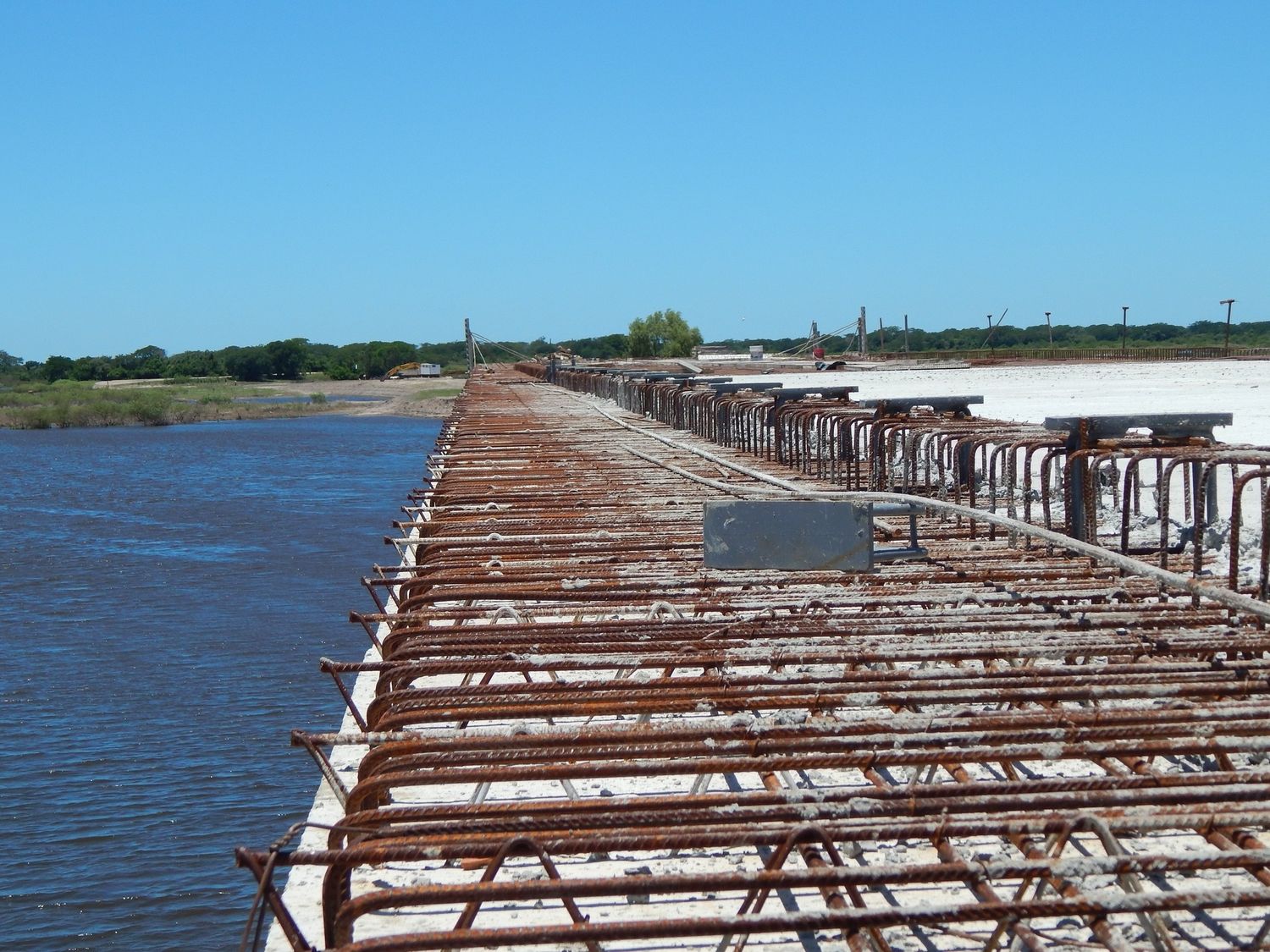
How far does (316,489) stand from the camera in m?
46.1

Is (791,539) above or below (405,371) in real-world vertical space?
above

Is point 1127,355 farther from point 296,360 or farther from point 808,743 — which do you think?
point 296,360

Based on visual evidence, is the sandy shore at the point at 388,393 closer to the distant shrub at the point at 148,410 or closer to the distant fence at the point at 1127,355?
the distant shrub at the point at 148,410

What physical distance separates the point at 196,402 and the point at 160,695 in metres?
92.4

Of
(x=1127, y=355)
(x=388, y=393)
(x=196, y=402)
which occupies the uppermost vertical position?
(x=1127, y=355)

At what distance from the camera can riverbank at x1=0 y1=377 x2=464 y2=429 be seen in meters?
92.4

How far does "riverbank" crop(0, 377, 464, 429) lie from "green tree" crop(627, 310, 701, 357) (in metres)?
17.4

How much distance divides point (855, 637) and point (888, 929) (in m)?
1.52

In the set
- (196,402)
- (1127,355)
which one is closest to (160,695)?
(1127,355)

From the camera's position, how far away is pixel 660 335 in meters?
130

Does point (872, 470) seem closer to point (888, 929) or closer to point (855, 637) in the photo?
point (855, 637)

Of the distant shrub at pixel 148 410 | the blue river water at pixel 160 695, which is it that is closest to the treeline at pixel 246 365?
the distant shrub at pixel 148 410

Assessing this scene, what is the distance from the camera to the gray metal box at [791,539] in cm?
619

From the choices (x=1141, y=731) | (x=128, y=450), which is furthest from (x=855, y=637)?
(x=128, y=450)
